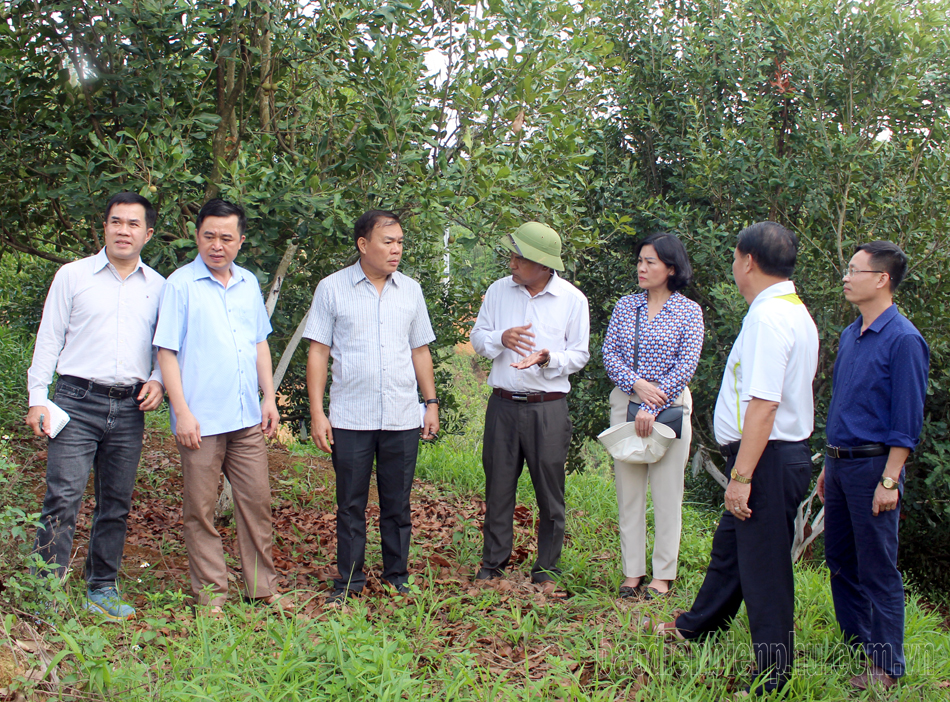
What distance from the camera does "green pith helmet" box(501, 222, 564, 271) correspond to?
14.4 ft

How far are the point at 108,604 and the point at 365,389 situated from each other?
1.63m

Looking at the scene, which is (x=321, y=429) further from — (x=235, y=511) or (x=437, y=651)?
(x=437, y=651)

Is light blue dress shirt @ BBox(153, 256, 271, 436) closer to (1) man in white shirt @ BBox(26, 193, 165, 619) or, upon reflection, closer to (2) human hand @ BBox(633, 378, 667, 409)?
(1) man in white shirt @ BBox(26, 193, 165, 619)

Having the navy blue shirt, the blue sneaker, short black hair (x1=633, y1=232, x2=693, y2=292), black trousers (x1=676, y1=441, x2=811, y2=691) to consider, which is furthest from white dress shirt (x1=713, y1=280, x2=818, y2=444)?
the blue sneaker

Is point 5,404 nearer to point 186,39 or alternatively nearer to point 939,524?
point 186,39

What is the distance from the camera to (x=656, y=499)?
4.41 metres

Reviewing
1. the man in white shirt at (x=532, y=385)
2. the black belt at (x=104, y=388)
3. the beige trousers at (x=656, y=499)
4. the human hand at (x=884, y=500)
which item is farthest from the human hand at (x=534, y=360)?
the black belt at (x=104, y=388)

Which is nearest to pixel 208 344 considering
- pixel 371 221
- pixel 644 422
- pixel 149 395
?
pixel 149 395

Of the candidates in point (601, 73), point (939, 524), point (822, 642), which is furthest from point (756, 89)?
point (822, 642)

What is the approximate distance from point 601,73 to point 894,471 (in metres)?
4.09

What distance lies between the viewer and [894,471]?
3240 millimetres

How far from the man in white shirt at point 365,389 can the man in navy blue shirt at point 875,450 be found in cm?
219

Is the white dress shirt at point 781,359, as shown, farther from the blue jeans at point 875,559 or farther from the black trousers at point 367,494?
the black trousers at point 367,494

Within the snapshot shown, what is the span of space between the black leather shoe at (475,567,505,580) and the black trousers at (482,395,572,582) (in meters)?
0.02
